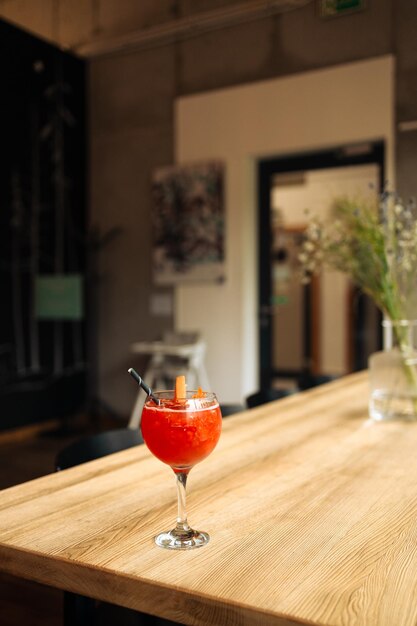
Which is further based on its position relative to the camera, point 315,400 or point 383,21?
point 383,21

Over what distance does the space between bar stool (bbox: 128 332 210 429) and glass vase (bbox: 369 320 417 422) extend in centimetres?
343

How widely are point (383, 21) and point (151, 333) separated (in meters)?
3.26

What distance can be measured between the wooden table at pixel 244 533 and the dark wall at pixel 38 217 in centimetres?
427

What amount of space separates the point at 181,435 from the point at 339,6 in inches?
199

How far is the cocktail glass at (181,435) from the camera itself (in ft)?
3.33

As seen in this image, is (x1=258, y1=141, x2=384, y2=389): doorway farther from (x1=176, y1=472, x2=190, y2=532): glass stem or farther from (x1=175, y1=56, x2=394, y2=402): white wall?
(x1=176, y1=472, x2=190, y2=532): glass stem

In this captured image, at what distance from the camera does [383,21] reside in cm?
505

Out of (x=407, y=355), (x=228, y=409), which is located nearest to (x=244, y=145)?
(x=228, y=409)

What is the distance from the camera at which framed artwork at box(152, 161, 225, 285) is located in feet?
19.2

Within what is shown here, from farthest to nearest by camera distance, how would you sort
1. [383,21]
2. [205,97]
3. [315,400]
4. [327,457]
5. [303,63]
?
1. [205,97]
2. [303,63]
3. [383,21]
4. [315,400]
5. [327,457]

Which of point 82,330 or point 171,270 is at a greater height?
point 171,270

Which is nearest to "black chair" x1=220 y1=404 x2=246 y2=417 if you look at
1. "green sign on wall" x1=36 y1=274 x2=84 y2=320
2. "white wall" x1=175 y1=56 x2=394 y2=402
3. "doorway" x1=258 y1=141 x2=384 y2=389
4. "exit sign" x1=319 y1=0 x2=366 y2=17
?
"doorway" x1=258 y1=141 x2=384 y2=389

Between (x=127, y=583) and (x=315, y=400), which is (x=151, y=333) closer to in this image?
(x=315, y=400)

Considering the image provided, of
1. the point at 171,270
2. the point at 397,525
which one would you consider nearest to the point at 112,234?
the point at 171,270
